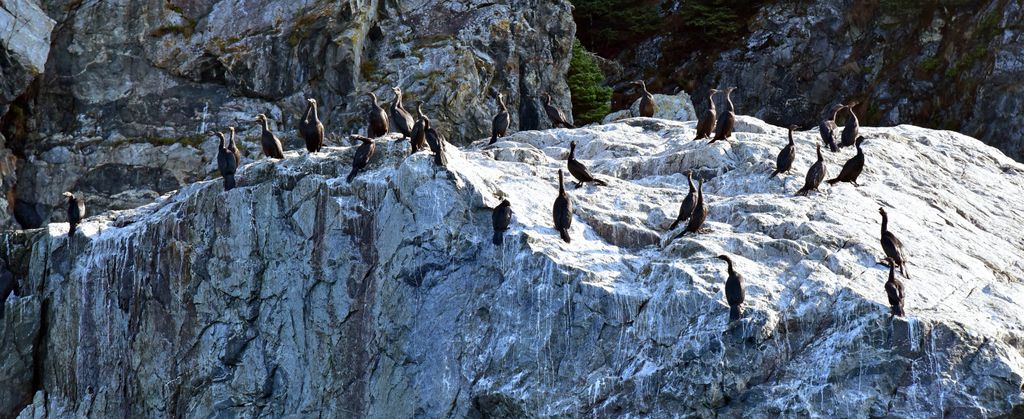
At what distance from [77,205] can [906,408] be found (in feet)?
51.9

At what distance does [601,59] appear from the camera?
45.2 meters

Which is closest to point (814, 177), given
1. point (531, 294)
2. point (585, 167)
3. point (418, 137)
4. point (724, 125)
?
point (724, 125)

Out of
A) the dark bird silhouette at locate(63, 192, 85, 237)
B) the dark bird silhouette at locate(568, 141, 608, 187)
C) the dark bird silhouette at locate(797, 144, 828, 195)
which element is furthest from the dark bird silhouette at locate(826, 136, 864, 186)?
the dark bird silhouette at locate(63, 192, 85, 237)

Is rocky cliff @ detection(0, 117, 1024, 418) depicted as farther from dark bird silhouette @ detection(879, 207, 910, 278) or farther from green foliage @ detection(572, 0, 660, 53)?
green foliage @ detection(572, 0, 660, 53)

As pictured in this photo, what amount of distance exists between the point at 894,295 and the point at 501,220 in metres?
6.67

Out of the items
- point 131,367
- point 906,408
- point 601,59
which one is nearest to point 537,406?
point 906,408

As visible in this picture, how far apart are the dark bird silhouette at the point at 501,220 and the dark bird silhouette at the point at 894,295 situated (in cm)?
646

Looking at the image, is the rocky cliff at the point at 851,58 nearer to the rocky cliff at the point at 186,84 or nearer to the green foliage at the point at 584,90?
the green foliage at the point at 584,90

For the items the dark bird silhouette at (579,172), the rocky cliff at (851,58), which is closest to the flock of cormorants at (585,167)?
the dark bird silhouette at (579,172)

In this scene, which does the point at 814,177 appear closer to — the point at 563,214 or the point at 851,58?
the point at 563,214

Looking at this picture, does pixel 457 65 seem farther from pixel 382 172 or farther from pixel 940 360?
pixel 940 360

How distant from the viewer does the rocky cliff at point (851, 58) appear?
39.7m

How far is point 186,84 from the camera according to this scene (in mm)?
36031

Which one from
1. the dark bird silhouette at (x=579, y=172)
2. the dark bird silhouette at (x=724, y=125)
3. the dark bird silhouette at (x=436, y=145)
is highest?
the dark bird silhouette at (x=724, y=125)
